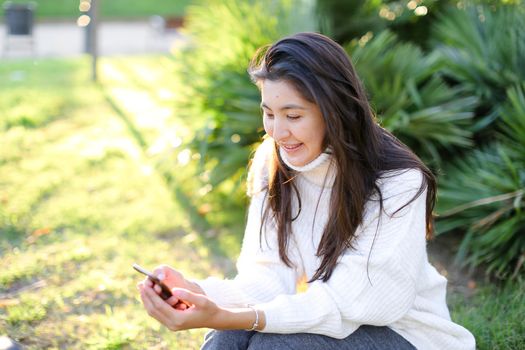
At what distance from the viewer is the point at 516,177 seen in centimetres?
369

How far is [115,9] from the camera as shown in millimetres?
Result: 17078

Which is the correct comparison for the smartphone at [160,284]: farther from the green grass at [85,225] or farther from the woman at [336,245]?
the green grass at [85,225]

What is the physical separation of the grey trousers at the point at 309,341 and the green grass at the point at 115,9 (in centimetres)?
1459

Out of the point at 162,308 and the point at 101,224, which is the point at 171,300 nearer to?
the point at 162,308

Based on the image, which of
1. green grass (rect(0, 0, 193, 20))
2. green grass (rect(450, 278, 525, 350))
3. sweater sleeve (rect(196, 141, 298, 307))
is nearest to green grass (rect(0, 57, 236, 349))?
sweater sleeve (rect(196, 141, 298, 307))

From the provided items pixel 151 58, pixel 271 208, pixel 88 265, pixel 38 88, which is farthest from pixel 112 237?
pixel 151 58

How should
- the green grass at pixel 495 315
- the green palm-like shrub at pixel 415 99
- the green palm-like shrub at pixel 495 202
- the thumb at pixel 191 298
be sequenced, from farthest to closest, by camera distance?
the green palm-like shrub at pixel 415 99 → the green palm-like shrub at pixel 495 202 → the green grass at pixel 495 315 → the thumb at pixel 191 298

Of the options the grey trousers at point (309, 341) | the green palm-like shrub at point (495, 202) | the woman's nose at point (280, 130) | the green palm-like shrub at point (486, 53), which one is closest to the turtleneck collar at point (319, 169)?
the woman's nose at point (280, 130)

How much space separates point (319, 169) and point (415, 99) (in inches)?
83.3

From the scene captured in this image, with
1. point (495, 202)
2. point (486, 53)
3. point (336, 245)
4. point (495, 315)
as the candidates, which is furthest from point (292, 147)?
point (486, 53)

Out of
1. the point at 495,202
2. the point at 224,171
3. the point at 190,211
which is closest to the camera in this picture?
the point at 495,202

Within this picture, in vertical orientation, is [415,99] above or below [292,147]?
below

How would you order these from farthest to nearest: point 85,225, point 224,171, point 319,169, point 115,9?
point 115,9
point 224,171
point 85,225
point 319,169

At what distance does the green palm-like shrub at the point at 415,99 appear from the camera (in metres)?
4.33
